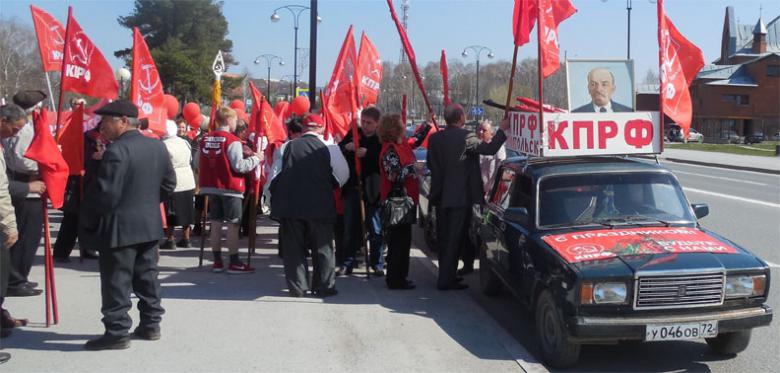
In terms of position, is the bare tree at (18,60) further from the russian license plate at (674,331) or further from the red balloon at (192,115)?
the russian license plate at (674,331)

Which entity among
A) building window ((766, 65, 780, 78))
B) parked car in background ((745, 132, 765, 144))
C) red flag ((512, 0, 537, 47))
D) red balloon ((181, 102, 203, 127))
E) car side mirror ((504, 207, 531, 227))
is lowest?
car side mirror ((504, 207, 531, 227))

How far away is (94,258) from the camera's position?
358 inches

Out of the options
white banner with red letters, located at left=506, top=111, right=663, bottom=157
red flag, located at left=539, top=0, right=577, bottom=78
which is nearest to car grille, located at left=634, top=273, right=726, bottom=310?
white banner with red letters, located at left=506, top=111, right=663, bottom=157

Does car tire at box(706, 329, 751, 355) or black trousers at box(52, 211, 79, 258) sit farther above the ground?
black trousers at box(52, 211, 79, 258)

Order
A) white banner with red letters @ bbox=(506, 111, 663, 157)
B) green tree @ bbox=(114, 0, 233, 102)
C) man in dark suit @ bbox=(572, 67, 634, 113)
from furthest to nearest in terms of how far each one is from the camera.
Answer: green tree @ bbox=(114, 0, 233, 102), man in dark suit @ bbox=(572, 67, 634, 113), white banner with red letters @ bbox=(506, 111, 663, 157)

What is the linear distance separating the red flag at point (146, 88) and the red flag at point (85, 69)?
0.36 meters

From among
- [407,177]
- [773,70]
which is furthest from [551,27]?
[773,70]

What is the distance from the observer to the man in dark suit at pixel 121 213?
5.37 meters

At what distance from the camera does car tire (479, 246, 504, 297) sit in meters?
7.62

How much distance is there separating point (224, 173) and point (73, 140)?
1.73 metres

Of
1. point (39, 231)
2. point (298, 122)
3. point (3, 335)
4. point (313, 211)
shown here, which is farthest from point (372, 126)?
point (3, 335)

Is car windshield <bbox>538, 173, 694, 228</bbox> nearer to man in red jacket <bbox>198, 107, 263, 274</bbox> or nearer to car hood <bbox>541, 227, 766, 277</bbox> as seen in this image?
car hood <bbox>541, 227, 766, 277</bbox>

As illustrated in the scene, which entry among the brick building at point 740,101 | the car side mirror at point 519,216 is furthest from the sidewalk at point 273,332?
the brick building at point 740,101

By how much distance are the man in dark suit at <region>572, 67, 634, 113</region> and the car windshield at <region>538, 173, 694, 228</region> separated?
61.2 inches
